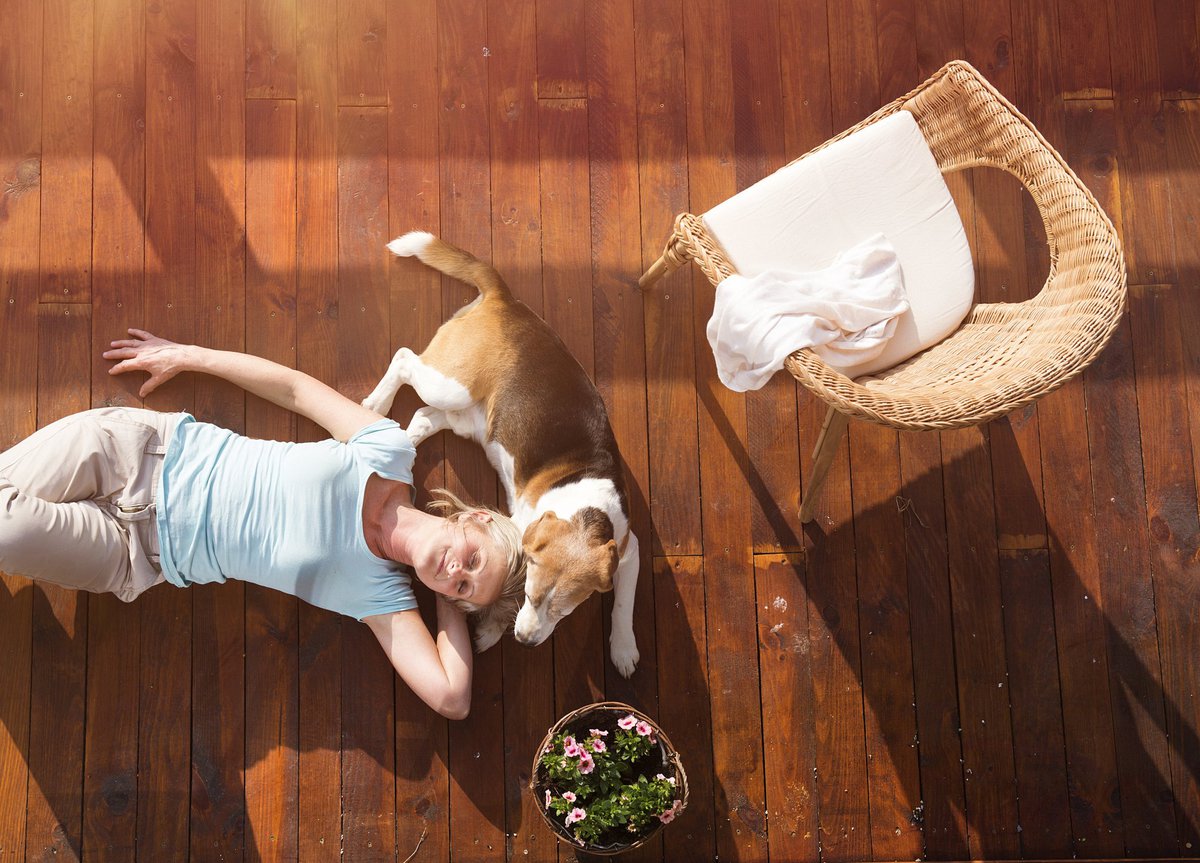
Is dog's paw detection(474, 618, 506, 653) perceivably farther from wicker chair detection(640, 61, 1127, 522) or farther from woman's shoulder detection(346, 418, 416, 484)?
wicker chair detection(640, 61, 1127, 522)

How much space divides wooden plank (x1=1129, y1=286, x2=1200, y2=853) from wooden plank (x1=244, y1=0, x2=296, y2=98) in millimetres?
3175

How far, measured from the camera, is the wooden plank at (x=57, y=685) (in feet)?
8.79

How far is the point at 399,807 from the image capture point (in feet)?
9.00

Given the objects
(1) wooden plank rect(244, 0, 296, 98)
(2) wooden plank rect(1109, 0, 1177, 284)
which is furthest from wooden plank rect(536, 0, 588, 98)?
(2) wooden plank rect(1109, 0, 1177, 284)

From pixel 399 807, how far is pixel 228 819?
0.55m

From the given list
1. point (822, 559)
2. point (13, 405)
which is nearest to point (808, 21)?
point (822, 559)

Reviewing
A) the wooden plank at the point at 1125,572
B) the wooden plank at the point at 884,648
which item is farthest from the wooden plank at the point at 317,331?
the wooden plank at the point at 1125,572

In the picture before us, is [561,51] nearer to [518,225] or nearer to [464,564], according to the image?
[518,225]

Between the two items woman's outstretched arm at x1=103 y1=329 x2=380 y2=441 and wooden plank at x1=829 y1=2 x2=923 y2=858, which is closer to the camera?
woman's outstretched arm at x1=103 y1=329 x2=380 y2=441

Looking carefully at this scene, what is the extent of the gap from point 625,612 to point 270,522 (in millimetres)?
1127

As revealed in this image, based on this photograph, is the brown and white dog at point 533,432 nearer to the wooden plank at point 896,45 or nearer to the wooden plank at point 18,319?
the wooden plank at point 18,319

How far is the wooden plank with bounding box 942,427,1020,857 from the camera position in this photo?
2.82 meters

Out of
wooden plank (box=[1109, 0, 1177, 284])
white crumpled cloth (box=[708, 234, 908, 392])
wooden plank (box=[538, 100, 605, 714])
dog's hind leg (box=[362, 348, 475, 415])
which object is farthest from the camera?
wooden plank (box=[1109, 0, 1177, 284])

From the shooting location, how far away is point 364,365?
288 cm
